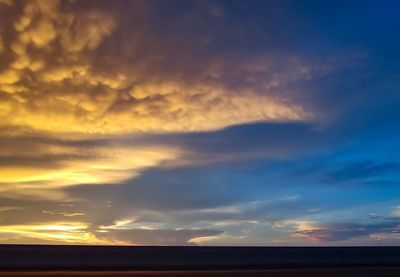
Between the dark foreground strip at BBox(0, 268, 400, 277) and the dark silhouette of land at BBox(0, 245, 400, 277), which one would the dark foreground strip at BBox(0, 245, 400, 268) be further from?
the dark foreground strip at BBox(0, 268, 400, 277)

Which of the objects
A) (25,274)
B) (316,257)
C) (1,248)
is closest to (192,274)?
(25,274)

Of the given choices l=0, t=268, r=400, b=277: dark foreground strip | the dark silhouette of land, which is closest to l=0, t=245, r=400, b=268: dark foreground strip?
the dark silhouette of land

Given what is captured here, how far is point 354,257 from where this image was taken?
25.0 meters

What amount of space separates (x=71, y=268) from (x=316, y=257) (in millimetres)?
11768

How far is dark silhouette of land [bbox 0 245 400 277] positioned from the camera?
17.7 meters

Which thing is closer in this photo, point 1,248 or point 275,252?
point 1,248

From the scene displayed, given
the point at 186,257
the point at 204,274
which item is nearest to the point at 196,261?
the point at 186,257

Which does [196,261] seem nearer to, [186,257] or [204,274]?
[186,257]

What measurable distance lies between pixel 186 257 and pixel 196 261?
1.54ft

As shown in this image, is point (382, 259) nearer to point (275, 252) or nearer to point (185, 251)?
point (275, 252)

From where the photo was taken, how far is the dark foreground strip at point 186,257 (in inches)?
746

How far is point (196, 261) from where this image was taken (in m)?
22.1

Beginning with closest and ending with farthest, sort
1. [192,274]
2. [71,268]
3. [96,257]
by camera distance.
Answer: [192,274] → [71,268] → [96,257]

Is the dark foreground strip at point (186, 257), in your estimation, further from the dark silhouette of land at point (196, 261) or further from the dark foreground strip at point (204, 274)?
the dark foreground strip at point (204, 274)
